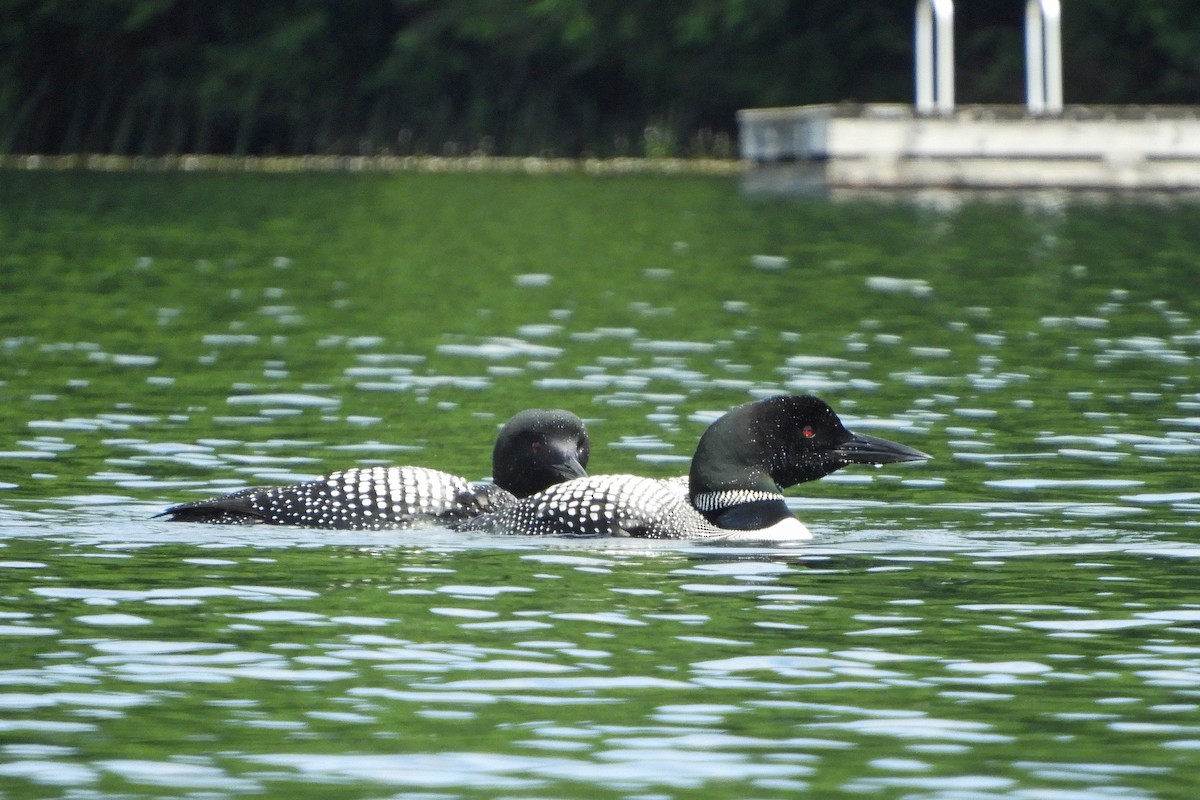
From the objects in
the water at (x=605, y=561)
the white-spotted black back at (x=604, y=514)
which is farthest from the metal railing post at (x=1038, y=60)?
the white-spotted black back at (x=604, y=514)

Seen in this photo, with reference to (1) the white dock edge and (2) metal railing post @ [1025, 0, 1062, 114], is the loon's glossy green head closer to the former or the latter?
(1) the white dock edge

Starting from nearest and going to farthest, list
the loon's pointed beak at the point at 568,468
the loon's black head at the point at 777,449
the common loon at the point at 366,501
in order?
the loon's black head at the point at 777,449
the common loon at the point at 366,501
the loon's pointed beak at the point at 568,468

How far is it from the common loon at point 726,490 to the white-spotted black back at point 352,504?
0.12 metres

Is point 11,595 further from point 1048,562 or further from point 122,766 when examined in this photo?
point 1048,562

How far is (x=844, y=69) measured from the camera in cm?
5725

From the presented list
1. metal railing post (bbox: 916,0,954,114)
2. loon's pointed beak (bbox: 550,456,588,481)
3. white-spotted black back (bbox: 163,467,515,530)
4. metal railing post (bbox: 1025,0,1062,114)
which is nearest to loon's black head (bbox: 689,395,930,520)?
loon's pointed beak (bbox: 550,456,588,481)

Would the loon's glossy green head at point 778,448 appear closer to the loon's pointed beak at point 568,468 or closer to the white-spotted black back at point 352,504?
the loon's pointed beak at point 568,468

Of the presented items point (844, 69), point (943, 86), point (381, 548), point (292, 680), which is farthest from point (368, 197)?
point (292, 680)

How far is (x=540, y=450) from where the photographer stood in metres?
11.5

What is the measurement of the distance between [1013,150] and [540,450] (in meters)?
32.2

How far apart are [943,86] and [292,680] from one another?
36266 mm

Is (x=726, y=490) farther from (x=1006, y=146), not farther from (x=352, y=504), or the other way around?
(x=1006, y=146)

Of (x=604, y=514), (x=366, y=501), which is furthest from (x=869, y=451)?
(x=366, y=501)

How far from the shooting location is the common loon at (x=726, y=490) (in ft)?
35.7
